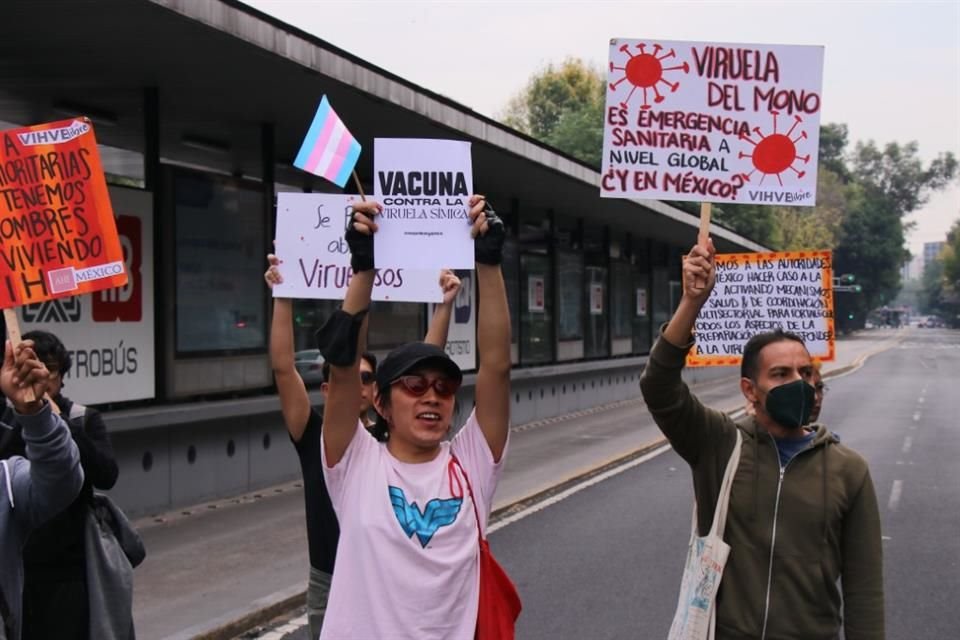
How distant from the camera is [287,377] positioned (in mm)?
3836

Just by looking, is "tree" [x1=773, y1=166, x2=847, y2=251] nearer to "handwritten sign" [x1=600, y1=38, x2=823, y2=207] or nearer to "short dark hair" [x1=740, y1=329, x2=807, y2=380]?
"handwritten sign" [x1=600, y1=38, x2=823, y2=207]

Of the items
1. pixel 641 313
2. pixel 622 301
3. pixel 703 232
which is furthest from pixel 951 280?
pixel 703 232

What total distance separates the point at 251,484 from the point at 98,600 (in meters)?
8.86

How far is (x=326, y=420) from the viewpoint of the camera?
310cm

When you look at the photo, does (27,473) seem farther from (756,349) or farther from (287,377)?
(756,349)

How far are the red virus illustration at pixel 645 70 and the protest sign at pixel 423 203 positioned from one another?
1.03 m

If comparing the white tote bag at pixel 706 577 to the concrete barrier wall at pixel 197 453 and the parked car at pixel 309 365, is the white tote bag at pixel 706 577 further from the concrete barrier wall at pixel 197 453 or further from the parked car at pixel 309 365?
the parked car at pixel 309 365

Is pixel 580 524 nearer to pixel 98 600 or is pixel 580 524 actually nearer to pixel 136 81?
pixel 136 81

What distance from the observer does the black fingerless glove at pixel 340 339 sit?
3.05 metres

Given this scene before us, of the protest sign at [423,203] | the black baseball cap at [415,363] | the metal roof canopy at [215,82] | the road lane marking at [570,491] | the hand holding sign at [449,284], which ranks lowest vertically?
the road lane marking at [570,491]

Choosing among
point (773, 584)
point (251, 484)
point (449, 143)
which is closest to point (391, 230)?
point (449, 143)

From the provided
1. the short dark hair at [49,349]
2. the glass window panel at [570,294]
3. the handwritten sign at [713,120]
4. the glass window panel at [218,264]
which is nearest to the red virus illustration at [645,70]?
the handwritten sign at [713,120]

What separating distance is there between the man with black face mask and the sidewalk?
4.38 metres

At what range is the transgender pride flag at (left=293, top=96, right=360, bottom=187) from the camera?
4195 millimetres
